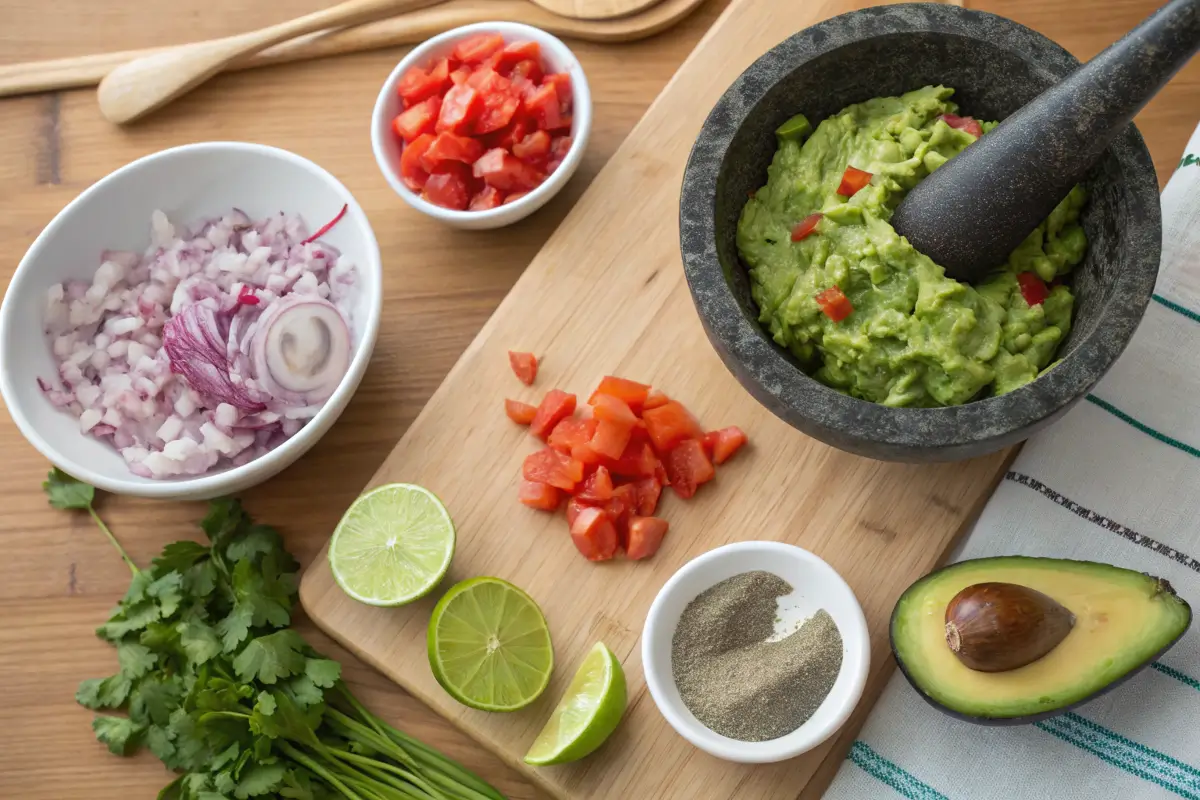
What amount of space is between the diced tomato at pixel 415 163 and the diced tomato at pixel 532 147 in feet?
0.54

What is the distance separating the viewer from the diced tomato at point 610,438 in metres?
1.84

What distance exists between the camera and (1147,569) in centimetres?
173

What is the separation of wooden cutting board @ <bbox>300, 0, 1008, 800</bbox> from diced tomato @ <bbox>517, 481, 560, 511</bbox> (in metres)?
0.02

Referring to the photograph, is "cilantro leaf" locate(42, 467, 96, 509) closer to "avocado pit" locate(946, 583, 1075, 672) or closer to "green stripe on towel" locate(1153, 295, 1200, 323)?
"avocado pit" locate(946, 583, 1075, 672)

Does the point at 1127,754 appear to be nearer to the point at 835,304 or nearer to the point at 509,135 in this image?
the point at 835,304

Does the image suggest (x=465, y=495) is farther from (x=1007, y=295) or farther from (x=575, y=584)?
(x=1007, y=295)

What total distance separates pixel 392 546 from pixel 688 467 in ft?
1.69

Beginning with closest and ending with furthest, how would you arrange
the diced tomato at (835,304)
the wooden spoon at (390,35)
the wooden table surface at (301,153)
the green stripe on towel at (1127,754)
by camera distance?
the diced tomato at (835,304) < the green stripe on towel at (1127,754) < the wooden table surface at (301,153) < the wooden spoon at (390,35)

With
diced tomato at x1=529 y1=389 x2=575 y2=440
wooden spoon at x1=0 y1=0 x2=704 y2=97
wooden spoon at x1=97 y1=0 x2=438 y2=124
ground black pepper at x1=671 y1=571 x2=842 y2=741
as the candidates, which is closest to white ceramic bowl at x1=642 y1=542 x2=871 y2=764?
ground black pepper at x1=671 y1=571 x2=842 y2=741

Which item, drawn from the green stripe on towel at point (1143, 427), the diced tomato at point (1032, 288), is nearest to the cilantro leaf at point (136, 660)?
the diced tomato at point (1032, 288)

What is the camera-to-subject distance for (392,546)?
6.02 ft

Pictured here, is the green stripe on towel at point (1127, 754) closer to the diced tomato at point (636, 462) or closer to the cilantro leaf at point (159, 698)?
the diced tomato at point (636, 462)

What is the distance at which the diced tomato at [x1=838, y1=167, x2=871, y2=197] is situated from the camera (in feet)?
5.22

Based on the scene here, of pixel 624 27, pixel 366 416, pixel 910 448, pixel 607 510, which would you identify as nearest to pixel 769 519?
pixel 607 510
